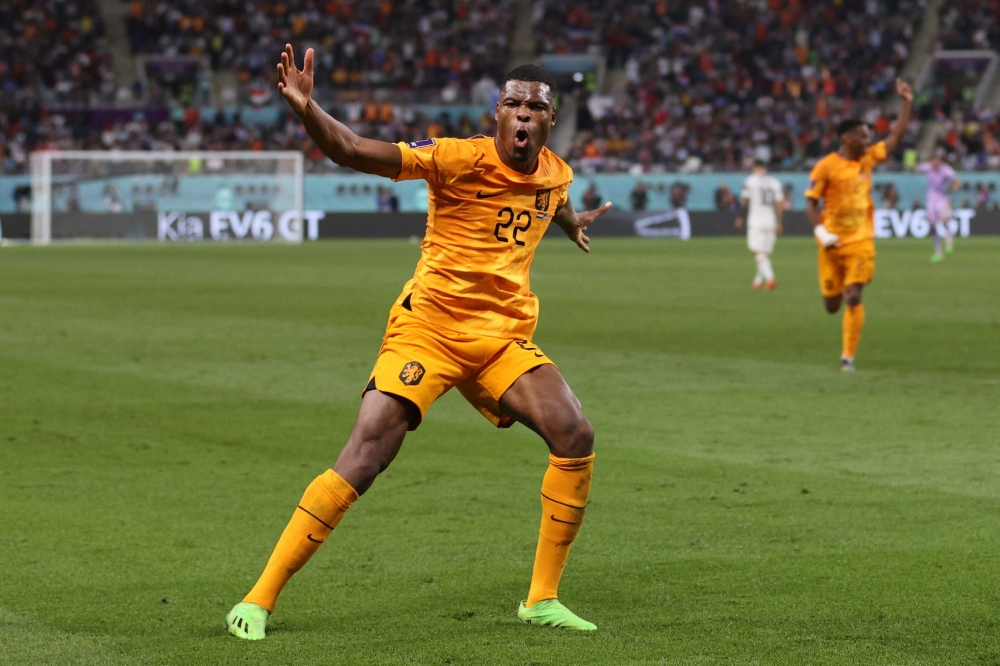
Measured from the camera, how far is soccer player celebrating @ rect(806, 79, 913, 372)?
12109mm

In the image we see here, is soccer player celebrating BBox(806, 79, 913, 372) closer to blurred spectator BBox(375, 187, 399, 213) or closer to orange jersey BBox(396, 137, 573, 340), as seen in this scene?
orange jersey BBox(396, 137, 573, 340)

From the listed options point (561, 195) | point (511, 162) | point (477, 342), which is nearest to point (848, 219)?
point (561, 195)

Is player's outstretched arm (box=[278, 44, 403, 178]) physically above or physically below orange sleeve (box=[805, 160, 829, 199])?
above

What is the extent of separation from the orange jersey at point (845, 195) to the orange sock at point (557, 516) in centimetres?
792

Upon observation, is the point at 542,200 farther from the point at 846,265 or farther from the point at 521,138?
the point at 846,265

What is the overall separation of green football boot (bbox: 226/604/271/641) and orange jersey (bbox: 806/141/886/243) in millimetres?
8650

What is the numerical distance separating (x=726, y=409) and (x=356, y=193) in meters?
32.1

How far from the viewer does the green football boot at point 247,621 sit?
4.60m

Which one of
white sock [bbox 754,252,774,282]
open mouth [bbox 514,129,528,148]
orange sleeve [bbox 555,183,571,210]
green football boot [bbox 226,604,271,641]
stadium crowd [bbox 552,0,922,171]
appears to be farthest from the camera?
stadium crowd [bbox 552,0,922,171]

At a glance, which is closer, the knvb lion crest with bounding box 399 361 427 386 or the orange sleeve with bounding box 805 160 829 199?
the knvb lion crest with bounding box 399 361 427 386

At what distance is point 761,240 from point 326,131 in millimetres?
18362

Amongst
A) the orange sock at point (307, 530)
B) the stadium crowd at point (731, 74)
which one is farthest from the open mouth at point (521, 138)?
the stadium crowd at point (731, 74)

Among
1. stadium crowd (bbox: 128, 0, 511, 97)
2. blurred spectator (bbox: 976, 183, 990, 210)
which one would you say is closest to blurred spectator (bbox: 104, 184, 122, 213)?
stadium crowd (bbox: 128, 0, 511, 97)

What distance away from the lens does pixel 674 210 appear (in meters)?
40.6
